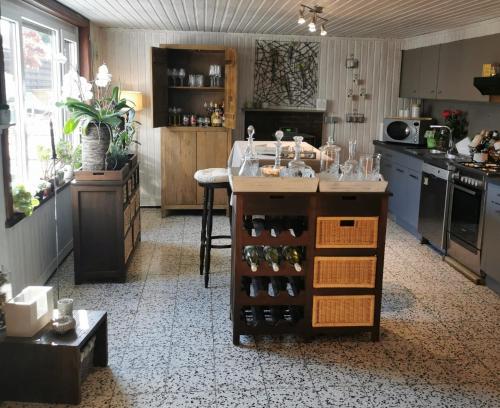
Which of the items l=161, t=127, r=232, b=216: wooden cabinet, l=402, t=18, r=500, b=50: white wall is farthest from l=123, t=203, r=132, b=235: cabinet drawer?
l=402, t=18, r=500, b=50: white wall

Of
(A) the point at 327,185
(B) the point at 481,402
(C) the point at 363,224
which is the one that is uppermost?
(A) the point at 327,185

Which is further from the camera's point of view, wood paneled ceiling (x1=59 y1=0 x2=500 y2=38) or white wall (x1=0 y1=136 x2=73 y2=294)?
wood paneled ceiling (x1=59 y1=0 x2=500 y2=38)

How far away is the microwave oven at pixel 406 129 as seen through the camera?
6.59 meters

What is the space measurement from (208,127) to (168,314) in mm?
3288

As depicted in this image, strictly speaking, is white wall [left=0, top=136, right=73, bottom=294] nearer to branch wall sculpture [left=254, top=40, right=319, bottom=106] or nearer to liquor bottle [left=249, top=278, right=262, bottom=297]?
liquor bottle [left=249, top=278, right=262, bottom=297]

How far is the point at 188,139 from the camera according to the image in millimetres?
6574

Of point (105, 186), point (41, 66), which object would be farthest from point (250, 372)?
point (41, 66)

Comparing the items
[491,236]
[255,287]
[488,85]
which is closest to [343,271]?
[255,287]

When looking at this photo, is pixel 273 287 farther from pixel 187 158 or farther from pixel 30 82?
pixel 187 158

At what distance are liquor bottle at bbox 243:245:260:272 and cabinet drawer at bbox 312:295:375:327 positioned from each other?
1.41 ft

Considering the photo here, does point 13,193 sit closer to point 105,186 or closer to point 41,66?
point 105,186

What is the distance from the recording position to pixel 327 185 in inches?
126

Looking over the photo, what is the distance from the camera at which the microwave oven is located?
659 centimetres

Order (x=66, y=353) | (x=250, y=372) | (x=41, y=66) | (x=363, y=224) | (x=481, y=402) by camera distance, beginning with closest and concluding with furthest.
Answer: (x=66, y=353)
(x=481, y=402)
(x=250, y=372)
(x=363, y=224)
(x=41, y=66)
